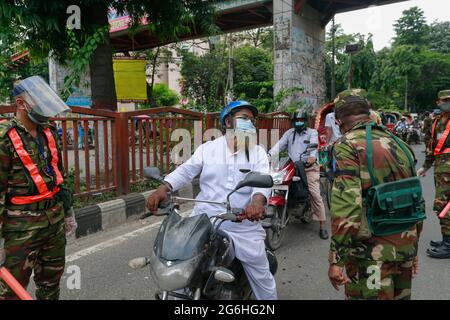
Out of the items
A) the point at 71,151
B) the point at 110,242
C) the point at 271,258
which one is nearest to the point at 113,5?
the point at 71,151

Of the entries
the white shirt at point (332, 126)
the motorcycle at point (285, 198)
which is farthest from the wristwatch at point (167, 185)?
the white shirt at point (332, 126)

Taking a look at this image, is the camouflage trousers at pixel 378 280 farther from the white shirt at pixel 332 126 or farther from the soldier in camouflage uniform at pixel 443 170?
the white shirt at pixel 332 126

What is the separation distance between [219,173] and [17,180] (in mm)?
1189

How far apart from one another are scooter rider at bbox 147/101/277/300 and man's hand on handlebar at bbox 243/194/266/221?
0.01 metres

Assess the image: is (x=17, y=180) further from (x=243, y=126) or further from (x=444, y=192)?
(x=444, y=192)

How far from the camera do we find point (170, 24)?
6852 mm

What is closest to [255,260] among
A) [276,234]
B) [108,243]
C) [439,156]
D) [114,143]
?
[276,234]

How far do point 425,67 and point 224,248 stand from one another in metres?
45.5

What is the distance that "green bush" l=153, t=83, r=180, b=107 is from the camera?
80.5 feet

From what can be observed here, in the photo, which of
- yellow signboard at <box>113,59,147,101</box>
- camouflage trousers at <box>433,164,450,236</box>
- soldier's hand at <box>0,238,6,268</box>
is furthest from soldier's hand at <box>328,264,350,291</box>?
yellow signboard at <box>113,59,147,101</box>

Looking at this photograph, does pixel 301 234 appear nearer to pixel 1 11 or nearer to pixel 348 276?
pixel 348 276

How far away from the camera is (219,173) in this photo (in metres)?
2.52

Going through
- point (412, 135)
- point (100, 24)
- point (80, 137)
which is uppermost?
point (100, 24)
